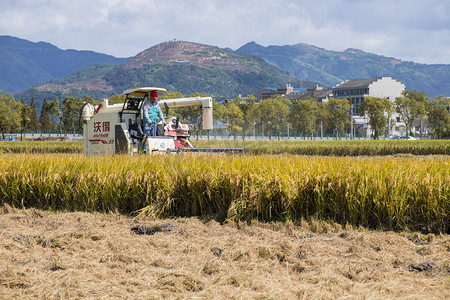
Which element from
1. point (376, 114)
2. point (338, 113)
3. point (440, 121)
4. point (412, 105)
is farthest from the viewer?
point (338, 113)

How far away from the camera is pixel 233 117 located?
82562 millimetres

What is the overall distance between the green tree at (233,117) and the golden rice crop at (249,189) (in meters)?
72.3

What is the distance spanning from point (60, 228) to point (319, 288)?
407 cm

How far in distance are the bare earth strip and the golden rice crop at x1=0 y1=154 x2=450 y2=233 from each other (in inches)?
20.7

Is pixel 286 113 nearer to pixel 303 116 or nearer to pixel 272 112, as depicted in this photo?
pixel 272 112

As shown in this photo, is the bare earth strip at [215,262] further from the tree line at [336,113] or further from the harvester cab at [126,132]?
the tree line at [336,113]

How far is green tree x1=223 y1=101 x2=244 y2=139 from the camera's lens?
81.1m

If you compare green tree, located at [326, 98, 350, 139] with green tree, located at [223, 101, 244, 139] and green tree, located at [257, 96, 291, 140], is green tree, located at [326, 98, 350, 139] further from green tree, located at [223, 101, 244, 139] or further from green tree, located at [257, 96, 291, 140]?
green tree, located at [223, 101, 244, 139]

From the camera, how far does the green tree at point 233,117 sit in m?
81.1

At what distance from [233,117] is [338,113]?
24122 mm

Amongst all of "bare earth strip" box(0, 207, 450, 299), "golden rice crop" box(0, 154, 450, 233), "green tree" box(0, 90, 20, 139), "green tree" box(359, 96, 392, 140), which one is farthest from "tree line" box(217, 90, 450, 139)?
"bare earth strip" box(0, 207, 450, 299)

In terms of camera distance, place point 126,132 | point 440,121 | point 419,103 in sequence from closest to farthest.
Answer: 1. point 126,132
2. point 440,121
3. point 419,103

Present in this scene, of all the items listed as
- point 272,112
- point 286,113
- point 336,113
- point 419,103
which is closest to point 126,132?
point 272,112

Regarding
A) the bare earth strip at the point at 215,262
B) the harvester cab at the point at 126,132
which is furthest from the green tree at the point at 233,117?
the bare earth strip at the point at 215,262
